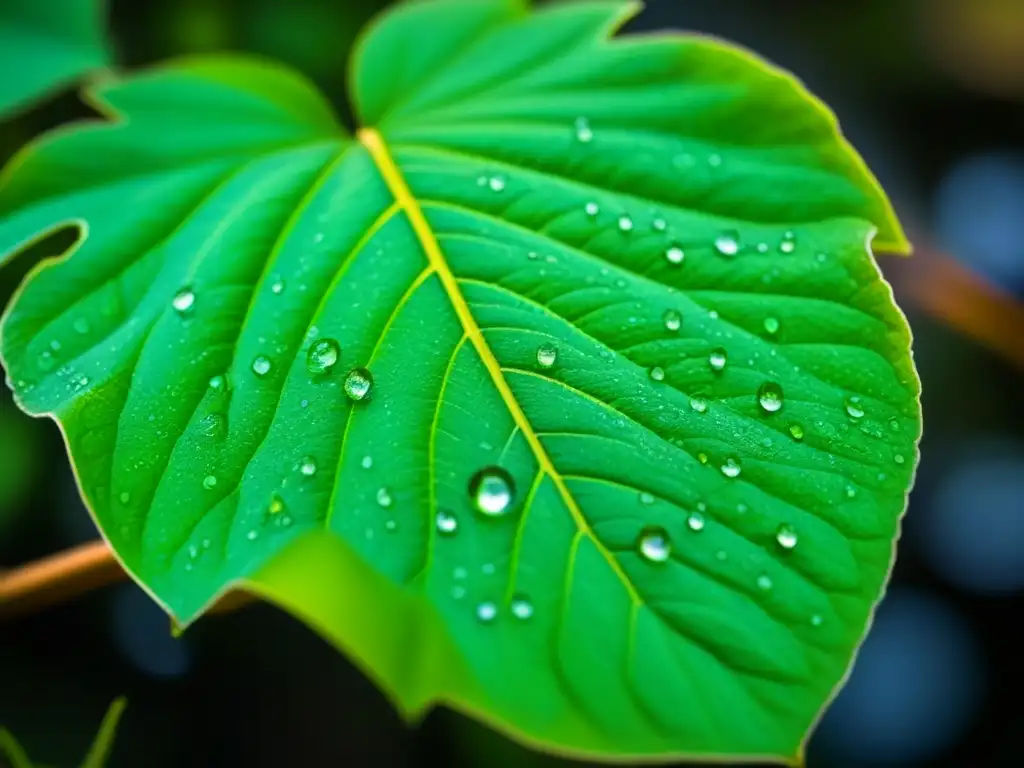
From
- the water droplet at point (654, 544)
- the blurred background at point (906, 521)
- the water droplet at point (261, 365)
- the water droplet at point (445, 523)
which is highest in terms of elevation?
the water droplet at point (261, 365)

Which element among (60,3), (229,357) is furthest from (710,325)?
(60,3)

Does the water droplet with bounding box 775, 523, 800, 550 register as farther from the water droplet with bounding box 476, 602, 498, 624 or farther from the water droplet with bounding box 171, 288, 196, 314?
the water droplet with bounding box 171, 288, 196, 314

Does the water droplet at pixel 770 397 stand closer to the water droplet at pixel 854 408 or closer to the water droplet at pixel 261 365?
the water droplet at pixel 854 408

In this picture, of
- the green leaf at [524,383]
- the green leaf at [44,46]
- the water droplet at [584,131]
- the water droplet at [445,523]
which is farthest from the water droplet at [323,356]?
the green leaf at [44,46]

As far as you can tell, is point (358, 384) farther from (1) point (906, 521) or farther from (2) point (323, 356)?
(1) point (906, 521)

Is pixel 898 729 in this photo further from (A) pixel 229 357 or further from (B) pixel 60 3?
(B) pixel 60 3

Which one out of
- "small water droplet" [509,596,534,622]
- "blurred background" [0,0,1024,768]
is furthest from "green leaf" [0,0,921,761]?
"blurred background" [0,0,1024,768]

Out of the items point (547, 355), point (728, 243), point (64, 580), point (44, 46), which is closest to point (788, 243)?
point (728, 243)
